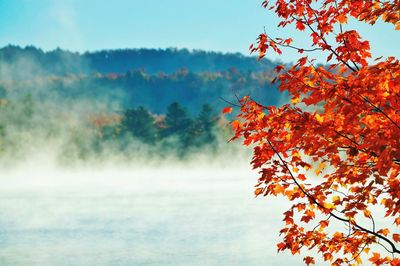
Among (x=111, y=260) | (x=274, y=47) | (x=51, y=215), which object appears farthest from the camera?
(x=51, y=215)

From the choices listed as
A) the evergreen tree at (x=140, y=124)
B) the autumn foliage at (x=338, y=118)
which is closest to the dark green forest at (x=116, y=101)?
the evergreen tree at (x=140, y=124)

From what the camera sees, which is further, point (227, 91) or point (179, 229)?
point (227, 91)

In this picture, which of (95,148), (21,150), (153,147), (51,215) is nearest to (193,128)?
(153,147)

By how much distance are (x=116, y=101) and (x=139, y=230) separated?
97.3m

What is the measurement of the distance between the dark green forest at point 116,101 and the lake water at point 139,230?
21.8ft

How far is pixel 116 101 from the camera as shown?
115m

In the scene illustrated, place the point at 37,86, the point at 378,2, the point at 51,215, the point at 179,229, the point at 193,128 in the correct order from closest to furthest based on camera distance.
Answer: the point at 378,2 < the point at 179,229 < the point at 51,215 < the point at 193,128 < the point at 37,86

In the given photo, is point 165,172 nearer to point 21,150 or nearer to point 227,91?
point 21,150

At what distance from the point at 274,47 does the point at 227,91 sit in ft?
372

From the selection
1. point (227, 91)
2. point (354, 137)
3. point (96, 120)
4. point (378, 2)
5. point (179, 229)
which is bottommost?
point (354, 137)

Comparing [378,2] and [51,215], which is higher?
[51,215]

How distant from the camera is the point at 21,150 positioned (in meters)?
66.1

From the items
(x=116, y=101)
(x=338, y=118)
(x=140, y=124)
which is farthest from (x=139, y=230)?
(x=116, y=101)

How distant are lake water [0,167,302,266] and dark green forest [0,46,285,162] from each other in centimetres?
663
